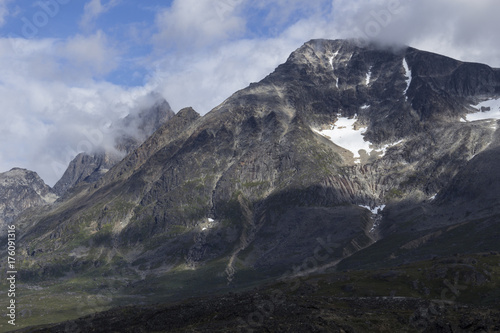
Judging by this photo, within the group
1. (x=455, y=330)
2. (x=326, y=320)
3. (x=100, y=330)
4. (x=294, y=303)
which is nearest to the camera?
(x=455, y=330)

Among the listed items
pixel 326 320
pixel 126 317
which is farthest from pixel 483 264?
pixel 126 317

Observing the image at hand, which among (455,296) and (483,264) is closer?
(455,296)

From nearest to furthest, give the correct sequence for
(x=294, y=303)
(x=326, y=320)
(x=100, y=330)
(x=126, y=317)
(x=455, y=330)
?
(x=455, y=330)
(x=326, y=320)
(x=294, y=303)
(x=100, y=330)
(x=126, y=317)

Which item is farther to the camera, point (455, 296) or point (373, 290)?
point (373, 290)

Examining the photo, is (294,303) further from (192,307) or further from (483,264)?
(483,264)

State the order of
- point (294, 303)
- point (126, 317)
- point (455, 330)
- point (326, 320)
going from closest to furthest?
point (455, 330) < point (326, 320) < point (294, 303) < point (126, 317)

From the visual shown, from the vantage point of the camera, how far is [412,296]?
596 ft

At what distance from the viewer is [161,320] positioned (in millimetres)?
165125

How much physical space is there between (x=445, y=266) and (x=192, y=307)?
10928cm

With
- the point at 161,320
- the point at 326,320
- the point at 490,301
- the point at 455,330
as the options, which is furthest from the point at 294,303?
the point at 490,301

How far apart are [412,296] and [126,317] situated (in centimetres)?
11482

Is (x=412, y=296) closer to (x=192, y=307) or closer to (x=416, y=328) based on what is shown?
(x=416, y=328)

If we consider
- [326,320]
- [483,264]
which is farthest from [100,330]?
[483,264]

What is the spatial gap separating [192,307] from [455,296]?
100439 millimetres
